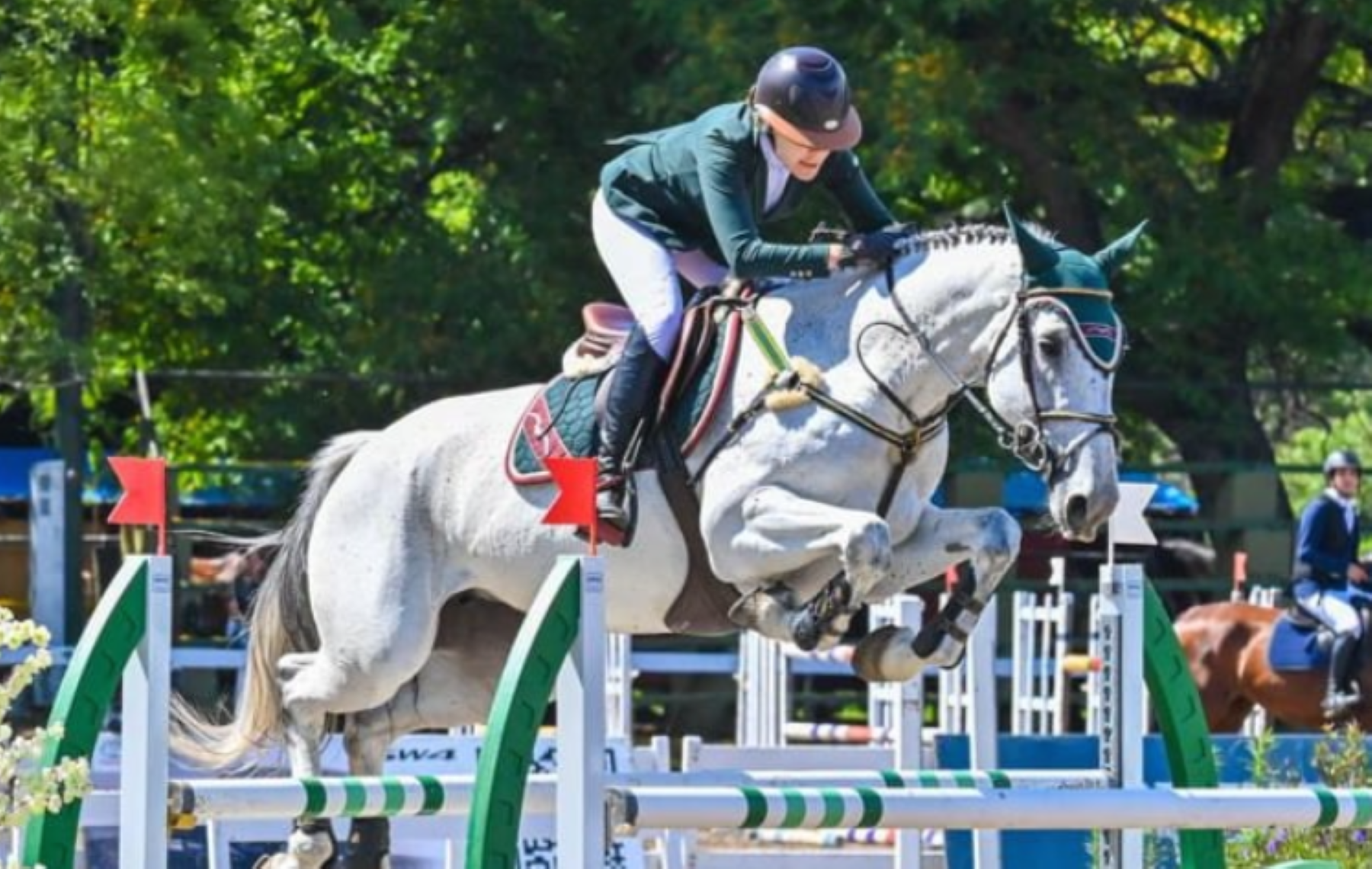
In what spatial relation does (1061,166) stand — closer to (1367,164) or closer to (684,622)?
(1367,164)

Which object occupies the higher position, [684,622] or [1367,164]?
[1367,164]

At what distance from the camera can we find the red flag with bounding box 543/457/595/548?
5793mm

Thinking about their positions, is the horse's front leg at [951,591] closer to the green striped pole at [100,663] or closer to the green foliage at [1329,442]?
the green striped pole at [100,663]


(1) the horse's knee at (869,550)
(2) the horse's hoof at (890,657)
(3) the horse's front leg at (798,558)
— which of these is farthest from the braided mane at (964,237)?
(2) the horse's hoof at (890,657)

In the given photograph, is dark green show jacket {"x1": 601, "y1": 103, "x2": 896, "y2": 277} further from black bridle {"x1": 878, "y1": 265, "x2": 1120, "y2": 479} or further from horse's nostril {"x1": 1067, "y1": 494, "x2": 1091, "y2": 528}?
horse's nostril {"x1": 1067, "y1": 494, "x2": 1091, "y2": 528}

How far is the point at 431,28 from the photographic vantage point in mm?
18312

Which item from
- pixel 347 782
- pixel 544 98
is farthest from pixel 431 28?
pixel 347 782

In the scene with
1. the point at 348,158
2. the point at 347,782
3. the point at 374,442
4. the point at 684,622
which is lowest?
the point at 347,782

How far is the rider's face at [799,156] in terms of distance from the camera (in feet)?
23.9

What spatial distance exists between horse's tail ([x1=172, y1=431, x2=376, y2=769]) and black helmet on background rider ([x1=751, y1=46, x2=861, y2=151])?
66.9 inches

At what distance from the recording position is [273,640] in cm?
827

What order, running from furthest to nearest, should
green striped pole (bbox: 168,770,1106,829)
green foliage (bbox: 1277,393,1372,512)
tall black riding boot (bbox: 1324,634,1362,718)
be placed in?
1. green foliage (bbox: 1277,393,1372,512)
2. tall black riding boot (bbox: 1324,634,1362,718)
3. green striped pole (bbox: 168,770,1106,829)

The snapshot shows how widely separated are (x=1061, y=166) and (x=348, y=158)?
455 cm

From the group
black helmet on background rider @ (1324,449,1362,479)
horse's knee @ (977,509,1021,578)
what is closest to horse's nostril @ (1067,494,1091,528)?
horse's knee @ (977,509,1021,578)
